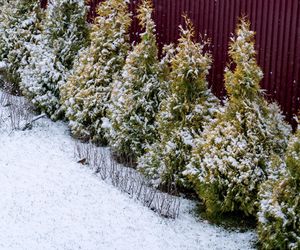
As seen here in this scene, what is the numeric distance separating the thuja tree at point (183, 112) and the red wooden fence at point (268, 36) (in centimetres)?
103

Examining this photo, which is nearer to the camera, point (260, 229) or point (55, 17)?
point (260, 229)

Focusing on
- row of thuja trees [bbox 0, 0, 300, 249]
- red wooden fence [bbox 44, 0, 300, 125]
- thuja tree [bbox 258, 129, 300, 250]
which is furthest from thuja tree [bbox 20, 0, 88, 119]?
thuja tree [bbox 258, 129, 300, 250]

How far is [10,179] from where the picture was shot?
828 cm

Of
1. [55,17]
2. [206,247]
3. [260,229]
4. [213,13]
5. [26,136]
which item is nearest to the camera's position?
[260,229]

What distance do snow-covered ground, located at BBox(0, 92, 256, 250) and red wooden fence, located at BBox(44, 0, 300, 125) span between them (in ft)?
7.03

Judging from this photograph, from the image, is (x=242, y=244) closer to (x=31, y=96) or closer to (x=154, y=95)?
(x=154, y=95)

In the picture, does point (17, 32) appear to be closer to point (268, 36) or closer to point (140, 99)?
point (140, 99)

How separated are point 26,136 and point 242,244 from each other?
4.59 meters

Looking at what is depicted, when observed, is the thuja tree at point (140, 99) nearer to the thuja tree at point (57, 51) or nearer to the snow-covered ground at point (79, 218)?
the snow-covered ground at point (79, 218)

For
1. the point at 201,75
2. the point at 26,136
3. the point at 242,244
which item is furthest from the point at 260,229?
Answer: the point at 26,136

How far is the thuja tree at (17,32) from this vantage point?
39.3ft

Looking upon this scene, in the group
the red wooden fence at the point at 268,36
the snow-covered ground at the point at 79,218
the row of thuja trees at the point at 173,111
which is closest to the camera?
the snow-covered ground at the point at 79,218

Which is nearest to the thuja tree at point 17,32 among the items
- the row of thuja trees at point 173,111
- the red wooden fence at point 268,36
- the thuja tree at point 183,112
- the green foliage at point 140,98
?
the row of thuja trees at point 173,111

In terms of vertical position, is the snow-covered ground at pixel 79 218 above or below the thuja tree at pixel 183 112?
below
